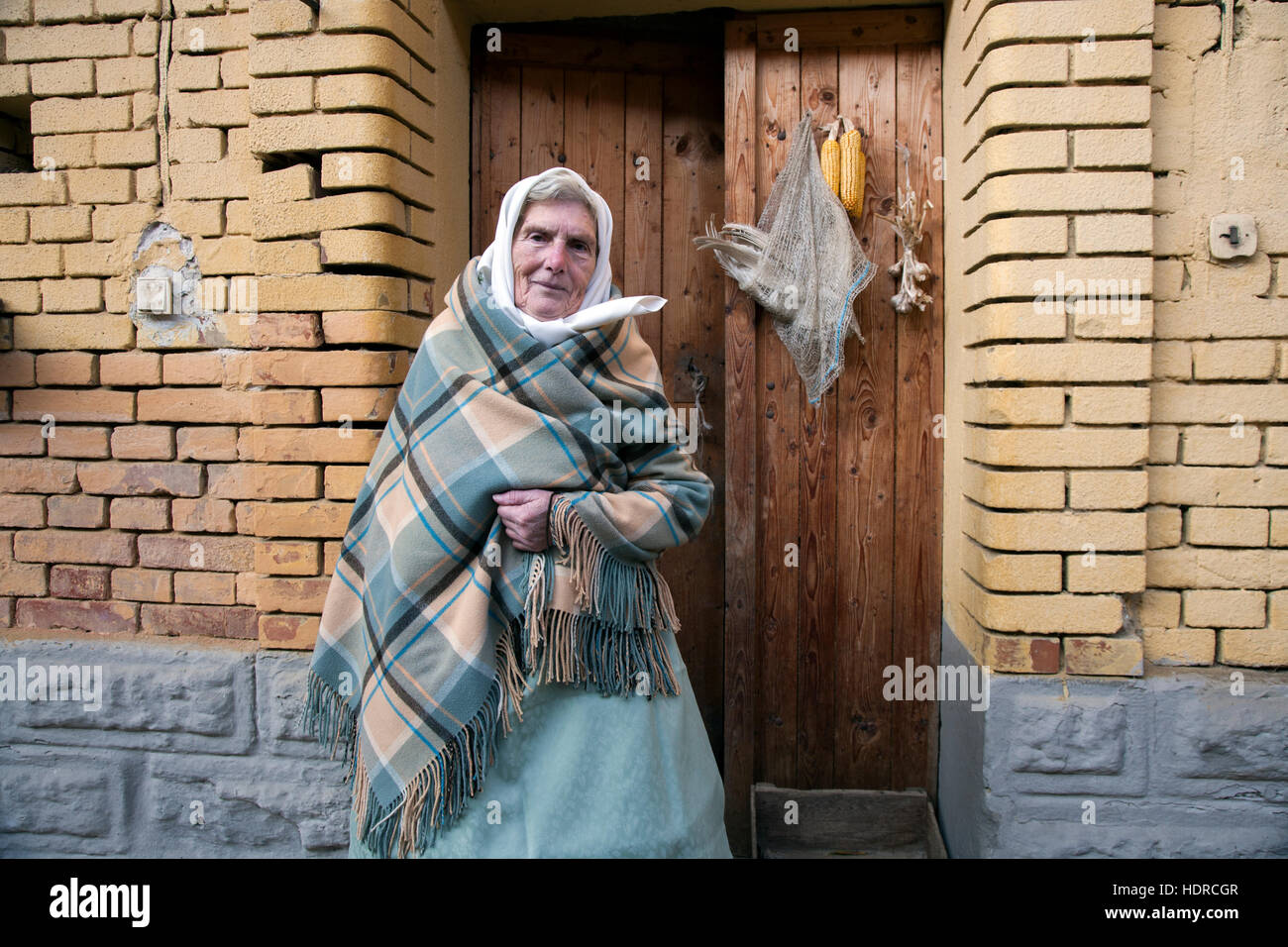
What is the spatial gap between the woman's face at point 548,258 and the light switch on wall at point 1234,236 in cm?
182

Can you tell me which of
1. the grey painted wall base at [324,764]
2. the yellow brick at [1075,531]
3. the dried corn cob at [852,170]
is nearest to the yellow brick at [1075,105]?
the dried corn cob at [852,170]

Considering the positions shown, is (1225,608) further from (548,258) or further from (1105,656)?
(548,258)

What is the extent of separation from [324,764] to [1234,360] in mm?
3011

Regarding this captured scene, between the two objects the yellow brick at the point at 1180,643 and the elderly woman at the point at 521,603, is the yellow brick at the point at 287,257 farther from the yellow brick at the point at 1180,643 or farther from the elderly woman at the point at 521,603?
the yellow brick at the point at 1180,643

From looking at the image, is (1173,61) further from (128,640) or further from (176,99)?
(128,640)

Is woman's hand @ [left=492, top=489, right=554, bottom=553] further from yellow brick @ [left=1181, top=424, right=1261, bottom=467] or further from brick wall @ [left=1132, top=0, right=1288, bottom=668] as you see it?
yellow brick @ [left=1181, top=424, right=1261, bottom=467]

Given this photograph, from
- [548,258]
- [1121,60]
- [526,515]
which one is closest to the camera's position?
[526,515]

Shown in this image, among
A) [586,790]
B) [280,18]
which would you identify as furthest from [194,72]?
[586,790]

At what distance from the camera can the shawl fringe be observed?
1.71 metres

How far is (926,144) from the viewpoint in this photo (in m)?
2.68

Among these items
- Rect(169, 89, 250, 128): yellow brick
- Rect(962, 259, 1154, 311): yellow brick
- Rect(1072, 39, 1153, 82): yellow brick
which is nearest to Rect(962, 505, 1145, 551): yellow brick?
Rect(962, 259, 1154, 311): yellow brick

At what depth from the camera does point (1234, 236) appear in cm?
219

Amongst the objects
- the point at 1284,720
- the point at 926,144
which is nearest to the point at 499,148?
the point at 926,144

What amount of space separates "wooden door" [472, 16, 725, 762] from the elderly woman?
41.3 inches
